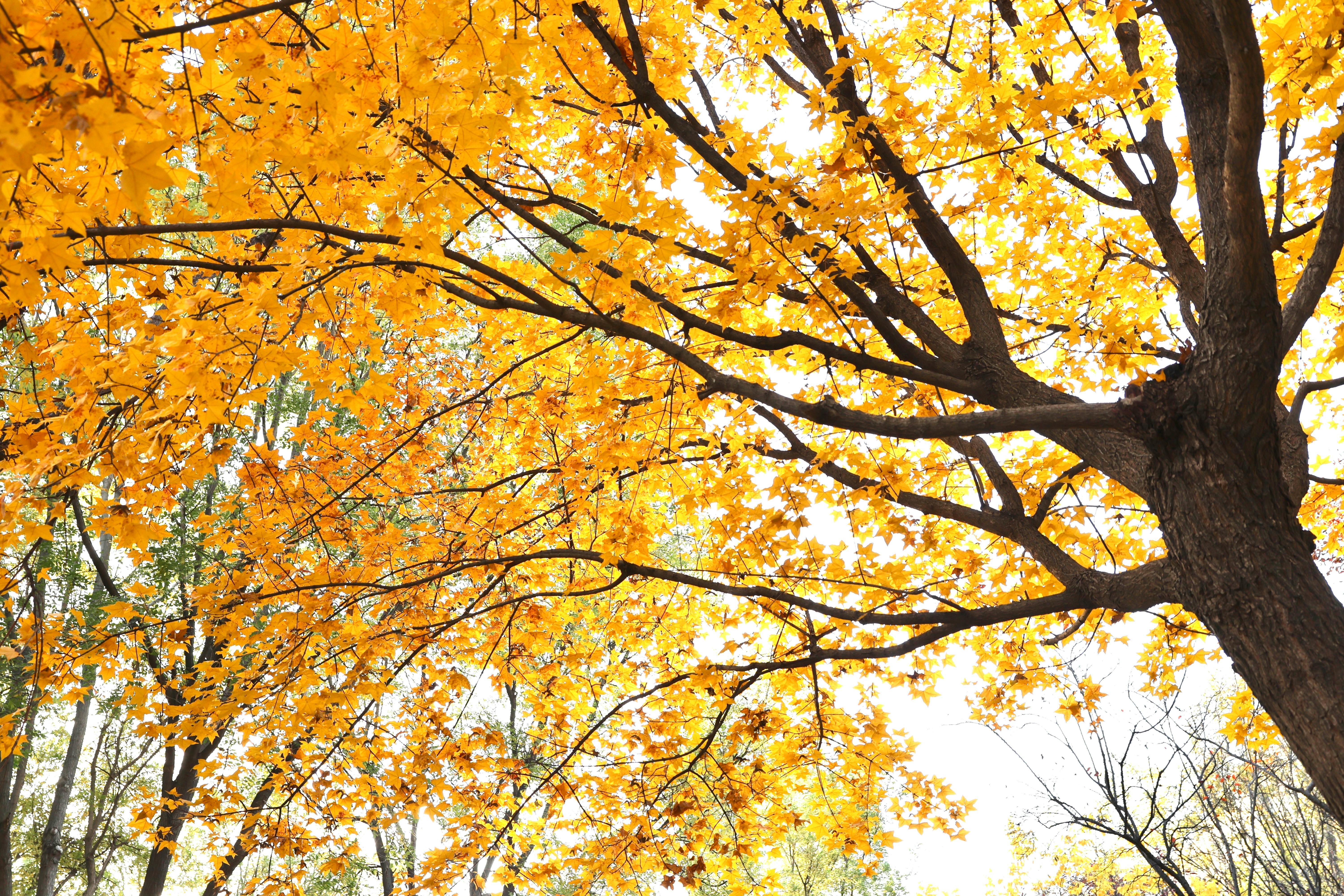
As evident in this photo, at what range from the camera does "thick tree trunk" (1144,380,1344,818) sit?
225cm

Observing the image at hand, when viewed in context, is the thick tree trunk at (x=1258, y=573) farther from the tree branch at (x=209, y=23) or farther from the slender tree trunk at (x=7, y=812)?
the slender tree trunk at (x=7, y=812)

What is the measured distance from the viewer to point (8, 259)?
1.95 m

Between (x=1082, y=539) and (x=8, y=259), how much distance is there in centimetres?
489

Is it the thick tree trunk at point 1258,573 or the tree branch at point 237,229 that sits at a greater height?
the tree branch at point 237,229

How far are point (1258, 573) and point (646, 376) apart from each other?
8.39 ft

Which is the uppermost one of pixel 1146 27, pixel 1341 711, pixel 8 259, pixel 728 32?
pixel 1146 27

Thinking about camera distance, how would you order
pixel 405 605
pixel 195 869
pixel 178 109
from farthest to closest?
pixel 195 869 < pixel 405 605 < pixel 178 109

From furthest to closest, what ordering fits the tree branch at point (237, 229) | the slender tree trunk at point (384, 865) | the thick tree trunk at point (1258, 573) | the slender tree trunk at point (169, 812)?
the slender tree trunk at point (384, 865) < the slender tree trunk at point (169, 812) < the thick tree trunk at point (1258, 573) < the tree branch at point (237, 229)

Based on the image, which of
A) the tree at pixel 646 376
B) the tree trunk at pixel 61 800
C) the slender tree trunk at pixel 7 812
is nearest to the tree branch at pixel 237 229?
the tree at pixel 646 376

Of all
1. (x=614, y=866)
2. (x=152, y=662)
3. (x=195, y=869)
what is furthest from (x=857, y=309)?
(x=195, y=869)

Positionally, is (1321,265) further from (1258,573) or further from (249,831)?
(249,831)

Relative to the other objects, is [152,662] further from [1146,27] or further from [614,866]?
[1146,27]

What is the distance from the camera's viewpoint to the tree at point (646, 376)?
7.31 ft

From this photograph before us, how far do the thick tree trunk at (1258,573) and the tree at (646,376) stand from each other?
0.5 inches
